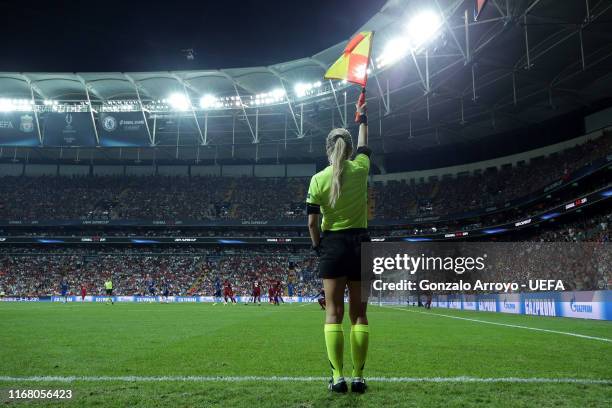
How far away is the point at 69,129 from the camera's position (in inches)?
1518

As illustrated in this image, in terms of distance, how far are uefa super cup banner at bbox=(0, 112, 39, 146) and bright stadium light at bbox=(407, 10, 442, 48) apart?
32.1m

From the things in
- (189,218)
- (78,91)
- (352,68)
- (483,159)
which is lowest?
(352,68)

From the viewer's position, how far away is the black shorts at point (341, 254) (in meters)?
3.94

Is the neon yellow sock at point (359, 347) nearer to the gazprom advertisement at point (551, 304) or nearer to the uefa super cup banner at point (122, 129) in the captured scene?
the gazprom advertisement at point (551, 304)

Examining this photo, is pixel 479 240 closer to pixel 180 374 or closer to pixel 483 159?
pixel 483 159

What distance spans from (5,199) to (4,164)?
5.75 m

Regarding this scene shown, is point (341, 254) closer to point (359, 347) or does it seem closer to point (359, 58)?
point (359, 347)

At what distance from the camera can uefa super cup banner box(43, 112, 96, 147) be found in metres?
38.2

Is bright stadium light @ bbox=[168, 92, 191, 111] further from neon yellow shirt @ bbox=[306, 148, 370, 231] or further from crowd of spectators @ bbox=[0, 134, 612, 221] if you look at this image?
neon yellow shirt @ bbox=[306, 148, 370, 231]

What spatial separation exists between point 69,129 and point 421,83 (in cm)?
2835

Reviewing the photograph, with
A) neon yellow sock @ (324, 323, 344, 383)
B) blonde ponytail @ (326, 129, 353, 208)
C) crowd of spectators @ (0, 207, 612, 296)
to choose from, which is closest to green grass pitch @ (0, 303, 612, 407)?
neon yellow sock @ (324, 323, 344, 383)

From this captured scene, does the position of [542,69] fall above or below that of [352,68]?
above

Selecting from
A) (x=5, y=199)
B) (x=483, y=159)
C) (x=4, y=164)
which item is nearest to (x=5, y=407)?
(x=483, y=159)

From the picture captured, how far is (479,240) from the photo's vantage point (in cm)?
4625
